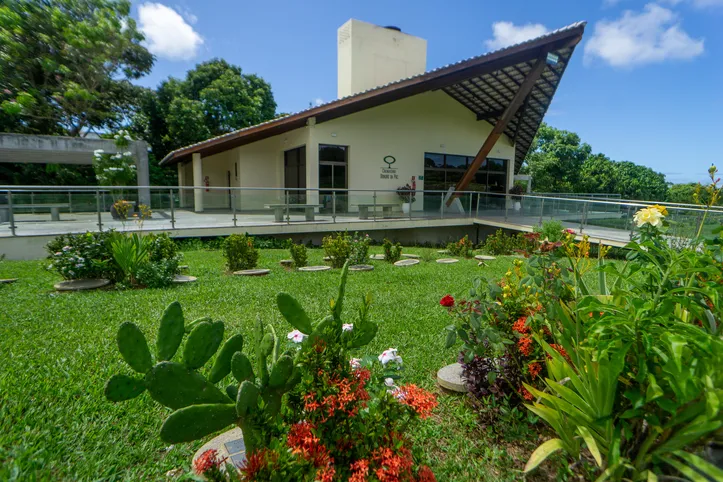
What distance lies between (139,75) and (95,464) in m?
29.5

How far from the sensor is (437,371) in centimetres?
311

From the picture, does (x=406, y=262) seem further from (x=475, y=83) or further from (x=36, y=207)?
(x=475, y=83)

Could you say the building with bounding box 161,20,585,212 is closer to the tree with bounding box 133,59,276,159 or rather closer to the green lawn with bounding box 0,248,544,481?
the green lawn with bounding box 0,248,544,481

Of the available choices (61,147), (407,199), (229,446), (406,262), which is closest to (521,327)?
(229,446)

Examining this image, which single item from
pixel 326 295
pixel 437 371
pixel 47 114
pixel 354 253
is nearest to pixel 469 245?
pixel 354 253

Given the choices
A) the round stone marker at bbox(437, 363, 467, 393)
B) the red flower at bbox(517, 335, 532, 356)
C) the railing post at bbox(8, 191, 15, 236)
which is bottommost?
the round stone marker at bbox(437, 363, 467, 393)

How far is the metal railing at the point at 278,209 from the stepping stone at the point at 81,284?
6.37ft

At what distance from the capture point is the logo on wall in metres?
15.3

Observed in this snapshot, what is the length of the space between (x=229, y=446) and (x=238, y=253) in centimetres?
537

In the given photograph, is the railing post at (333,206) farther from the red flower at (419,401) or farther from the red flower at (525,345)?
the red flower at (419,401)

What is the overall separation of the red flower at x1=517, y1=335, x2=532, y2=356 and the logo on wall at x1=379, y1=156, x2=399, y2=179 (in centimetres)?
1345

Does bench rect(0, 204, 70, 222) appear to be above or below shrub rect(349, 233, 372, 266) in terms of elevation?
above

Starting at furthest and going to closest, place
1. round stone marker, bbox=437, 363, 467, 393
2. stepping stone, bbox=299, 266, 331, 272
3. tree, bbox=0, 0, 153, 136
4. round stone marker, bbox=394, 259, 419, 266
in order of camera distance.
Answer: tree, bbox=0, 0, 153, 136, round stone marker, bbox=394, 259, 419, 266, stepping stone, bbox=299, 266, 331, 272, round stone marker, bbox=437, 363, 467, 393

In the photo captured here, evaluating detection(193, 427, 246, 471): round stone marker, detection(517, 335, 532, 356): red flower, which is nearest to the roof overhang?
detection(517, 335, 532, 356): red flower
